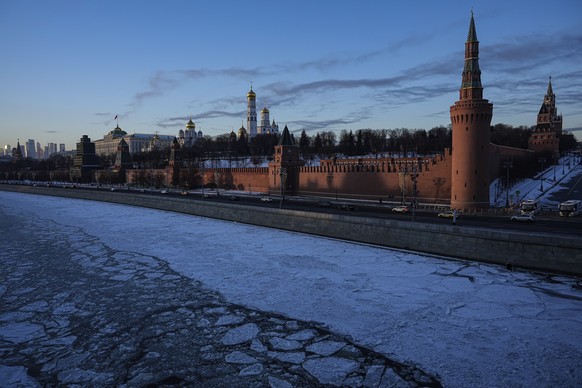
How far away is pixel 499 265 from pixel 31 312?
645 inches

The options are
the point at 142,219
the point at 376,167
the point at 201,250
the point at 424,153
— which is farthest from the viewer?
the point at 424,153

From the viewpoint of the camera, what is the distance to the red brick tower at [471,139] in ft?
93.5

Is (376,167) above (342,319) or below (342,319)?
above

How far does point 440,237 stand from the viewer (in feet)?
59.4

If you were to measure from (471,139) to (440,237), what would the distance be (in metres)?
13.6

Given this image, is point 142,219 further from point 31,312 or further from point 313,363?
point 313,363

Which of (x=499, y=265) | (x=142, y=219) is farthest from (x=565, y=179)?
(x=142, y=219)

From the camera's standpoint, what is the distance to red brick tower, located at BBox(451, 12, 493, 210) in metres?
28.5

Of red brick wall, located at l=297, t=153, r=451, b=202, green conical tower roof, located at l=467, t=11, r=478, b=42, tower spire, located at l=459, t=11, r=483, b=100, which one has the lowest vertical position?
red brick wall, located at l=297, t=153, r=451, b=202

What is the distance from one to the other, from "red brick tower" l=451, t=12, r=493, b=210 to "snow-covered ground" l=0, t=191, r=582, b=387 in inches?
494

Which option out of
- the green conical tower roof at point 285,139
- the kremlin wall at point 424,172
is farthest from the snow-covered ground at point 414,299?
the green conical tower roof at point 285,139

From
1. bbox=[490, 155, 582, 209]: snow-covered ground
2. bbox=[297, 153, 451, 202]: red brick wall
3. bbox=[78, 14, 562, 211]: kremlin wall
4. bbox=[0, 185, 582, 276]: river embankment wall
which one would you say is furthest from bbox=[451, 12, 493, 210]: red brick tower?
bbox=[0, 185, 582, 276]: river embankment wall

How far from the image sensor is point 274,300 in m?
12.6

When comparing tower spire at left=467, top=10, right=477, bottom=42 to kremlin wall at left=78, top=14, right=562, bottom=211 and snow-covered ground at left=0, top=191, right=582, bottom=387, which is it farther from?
snow-covered ground at left=0, top=191, right=582, bottom=387
